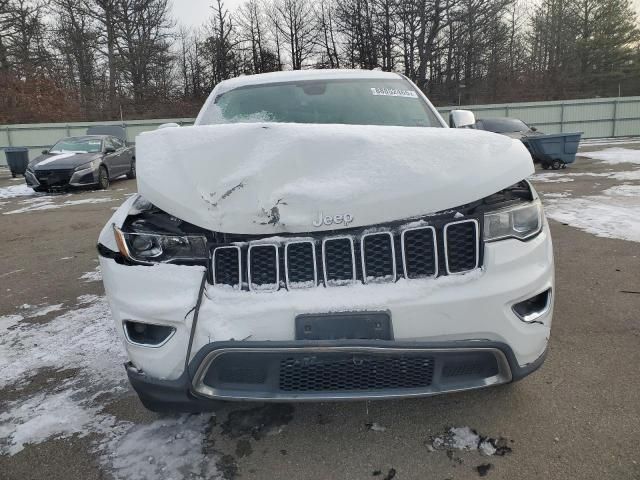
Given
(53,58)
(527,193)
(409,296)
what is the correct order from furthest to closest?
(53,58) < (527,193) < (409,296)

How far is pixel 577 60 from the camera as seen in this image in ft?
121

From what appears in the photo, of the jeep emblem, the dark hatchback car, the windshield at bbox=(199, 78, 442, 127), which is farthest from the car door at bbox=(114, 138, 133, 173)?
the jeep emblem

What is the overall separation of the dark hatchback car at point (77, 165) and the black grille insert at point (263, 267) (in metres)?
11.3

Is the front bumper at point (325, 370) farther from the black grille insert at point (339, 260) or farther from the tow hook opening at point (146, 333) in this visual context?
the black grille insert at point (339, 260)

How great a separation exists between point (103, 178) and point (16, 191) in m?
2.68

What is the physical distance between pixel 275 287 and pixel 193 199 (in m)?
0.48

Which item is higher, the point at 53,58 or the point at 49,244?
the point at 53,58

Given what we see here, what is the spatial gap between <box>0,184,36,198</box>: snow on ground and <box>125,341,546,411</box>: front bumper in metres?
12.6

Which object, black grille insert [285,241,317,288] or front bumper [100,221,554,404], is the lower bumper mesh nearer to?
front bumper [100,221,554,404]

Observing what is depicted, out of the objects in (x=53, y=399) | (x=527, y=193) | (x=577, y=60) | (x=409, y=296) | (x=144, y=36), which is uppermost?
(x=144, y=36)

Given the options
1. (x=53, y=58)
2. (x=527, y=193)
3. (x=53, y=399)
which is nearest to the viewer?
(x=527, y=193)

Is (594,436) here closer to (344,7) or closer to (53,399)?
(53,399)

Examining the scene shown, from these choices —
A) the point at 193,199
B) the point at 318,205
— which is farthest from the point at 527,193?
the point at 193,199

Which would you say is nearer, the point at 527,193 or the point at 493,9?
the point at 527,193
